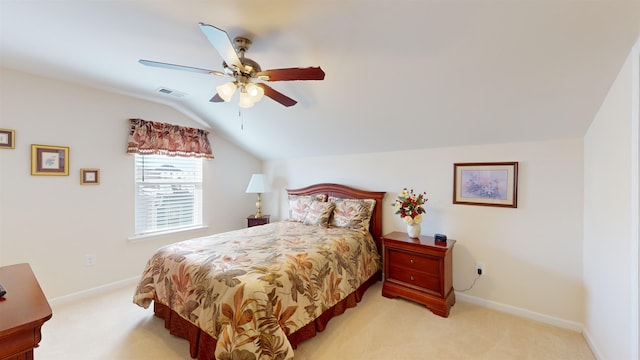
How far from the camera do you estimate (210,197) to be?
13.3 feet

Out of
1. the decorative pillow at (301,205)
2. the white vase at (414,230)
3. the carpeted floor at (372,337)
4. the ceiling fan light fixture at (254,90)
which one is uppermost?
the ceiling fan light fixture at (254,90)

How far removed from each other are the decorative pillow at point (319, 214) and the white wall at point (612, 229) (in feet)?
8.02

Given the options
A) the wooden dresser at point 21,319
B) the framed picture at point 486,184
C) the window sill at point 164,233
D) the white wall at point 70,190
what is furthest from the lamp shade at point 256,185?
the wooden dresser at point 21,319

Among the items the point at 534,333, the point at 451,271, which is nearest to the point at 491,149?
the point at 451,271

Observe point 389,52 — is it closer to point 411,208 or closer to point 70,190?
point 411,208

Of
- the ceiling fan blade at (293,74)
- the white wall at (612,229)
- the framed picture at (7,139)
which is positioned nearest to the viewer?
the white wall at (612,229)

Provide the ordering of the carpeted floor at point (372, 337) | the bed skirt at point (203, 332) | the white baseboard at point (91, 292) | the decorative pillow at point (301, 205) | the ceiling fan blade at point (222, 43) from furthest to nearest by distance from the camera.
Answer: the decorative pillow at point (301, 205) < the white baseboard at point (91, 292) < the carpeted floor at point (372, 337) < the bed skirt at point (203, 332) < the ceiling fan blade at point (222, 43)

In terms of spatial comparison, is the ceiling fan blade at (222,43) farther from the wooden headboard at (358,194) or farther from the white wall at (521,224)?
the wooden headboard at (358,194)

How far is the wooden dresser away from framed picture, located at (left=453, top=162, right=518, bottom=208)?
3179 millimetres

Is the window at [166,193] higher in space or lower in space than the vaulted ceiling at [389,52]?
lower

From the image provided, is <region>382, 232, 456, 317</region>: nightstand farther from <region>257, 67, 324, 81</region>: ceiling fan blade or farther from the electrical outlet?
the electrical outlet

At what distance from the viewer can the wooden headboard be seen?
3303mm

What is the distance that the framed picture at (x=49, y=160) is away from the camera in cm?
255

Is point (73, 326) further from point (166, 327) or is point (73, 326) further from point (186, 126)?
point (186, 126)
